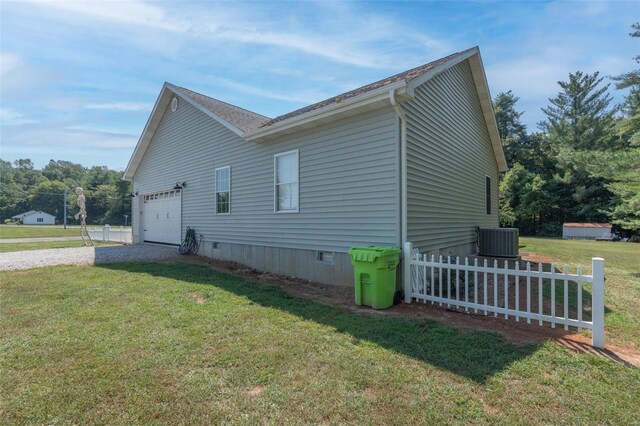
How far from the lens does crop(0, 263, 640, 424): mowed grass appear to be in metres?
2.46

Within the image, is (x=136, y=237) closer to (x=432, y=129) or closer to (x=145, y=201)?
(x=145, y=201)

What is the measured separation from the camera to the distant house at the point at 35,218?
68438 millimetres

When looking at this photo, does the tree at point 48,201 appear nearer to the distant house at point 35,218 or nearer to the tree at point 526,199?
the distant house at point 35,218

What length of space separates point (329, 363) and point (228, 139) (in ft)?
27.0

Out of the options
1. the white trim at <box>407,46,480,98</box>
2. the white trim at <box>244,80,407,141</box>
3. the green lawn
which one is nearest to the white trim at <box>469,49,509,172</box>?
the white trim at <box>407,46,480,98</box>

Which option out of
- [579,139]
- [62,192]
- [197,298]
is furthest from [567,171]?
[62,192]

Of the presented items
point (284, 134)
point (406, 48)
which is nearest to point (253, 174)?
point (284, 134)

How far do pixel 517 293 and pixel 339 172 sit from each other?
3897 millimetres

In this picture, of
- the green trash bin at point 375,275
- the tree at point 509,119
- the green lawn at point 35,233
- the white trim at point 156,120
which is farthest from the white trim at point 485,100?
the green lawn at point 35,233

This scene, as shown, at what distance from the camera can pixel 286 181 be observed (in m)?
8.06

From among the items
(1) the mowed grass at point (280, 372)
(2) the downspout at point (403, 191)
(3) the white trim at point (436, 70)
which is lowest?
(1) the mowed grass at point (280, 372)

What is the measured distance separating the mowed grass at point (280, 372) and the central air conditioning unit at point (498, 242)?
6475 mm

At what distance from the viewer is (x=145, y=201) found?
47.9 feet

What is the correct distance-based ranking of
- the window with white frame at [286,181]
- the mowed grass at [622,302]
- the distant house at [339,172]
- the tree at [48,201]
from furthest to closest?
the tree at [48,201] < the window with white frame at [286,181] < the distant house at [339,172] < the mowed grass at [622,302]
